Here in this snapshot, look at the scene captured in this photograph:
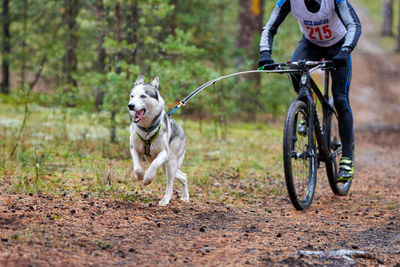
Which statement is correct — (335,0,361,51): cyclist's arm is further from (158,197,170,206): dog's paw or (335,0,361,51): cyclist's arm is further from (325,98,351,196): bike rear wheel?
(158,197,170,206): dog's paw

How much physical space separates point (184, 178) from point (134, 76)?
316cm

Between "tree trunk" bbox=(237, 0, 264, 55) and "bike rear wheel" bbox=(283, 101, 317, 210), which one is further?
"tree trunk" bbox=(237, 0, 264, 55)

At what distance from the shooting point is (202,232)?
13.5 feet

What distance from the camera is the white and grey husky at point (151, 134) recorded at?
4613mm

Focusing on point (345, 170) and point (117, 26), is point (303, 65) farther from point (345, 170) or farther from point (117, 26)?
point (117, 26)

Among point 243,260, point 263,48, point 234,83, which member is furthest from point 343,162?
point 234,83

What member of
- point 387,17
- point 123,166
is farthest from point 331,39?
point 387,17

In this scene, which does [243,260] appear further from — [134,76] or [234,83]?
[234,83]

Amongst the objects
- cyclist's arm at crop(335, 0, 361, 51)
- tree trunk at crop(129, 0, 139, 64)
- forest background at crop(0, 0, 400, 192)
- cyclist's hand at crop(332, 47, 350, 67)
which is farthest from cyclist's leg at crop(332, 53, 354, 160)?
tree trunk at crop(129, 0, 139, 64)

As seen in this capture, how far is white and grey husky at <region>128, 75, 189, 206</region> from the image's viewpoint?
461cm

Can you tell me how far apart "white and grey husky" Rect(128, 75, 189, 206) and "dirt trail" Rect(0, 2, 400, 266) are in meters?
0.42

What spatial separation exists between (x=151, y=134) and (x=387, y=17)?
122ft

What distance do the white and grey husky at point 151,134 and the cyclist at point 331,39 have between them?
1.36 m

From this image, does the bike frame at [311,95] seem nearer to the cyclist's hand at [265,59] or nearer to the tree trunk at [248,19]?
the cyclist's hand at [265,59]
